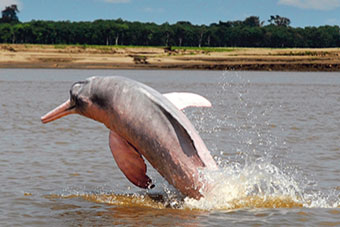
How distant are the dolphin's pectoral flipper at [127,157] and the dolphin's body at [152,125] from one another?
6cm

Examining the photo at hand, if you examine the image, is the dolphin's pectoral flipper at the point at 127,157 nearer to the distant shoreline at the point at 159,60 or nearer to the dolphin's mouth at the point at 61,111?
the dolphin's mouth at the point at 61,111

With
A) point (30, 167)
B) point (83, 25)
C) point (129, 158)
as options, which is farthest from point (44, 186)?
point (83, 25)

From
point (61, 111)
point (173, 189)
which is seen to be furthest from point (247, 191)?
point (61, 111)

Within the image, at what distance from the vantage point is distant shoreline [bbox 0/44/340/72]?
64.5m

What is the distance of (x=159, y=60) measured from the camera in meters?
69.4

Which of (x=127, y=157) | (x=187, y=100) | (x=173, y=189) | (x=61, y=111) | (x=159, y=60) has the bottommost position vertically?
(x=159, y=60)

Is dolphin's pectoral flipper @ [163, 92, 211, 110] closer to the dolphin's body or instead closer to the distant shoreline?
the dolphin's body

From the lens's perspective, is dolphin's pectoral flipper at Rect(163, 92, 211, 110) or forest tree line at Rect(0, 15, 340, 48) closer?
dolphin's pectoral flipper at Rect(163, 92, 211, 110)

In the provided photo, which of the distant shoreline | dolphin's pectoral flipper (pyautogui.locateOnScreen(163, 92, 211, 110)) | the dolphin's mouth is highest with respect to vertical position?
dolphin's pectoral flipper (pyautogui.locateOnScreen(163, 92, 211, 110))

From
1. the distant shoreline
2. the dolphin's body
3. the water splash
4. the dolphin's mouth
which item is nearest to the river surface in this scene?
the water splash

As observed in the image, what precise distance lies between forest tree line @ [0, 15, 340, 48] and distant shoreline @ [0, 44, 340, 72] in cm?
3636

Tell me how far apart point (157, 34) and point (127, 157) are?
372 feet

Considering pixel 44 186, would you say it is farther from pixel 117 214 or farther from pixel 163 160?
pixel 163 160

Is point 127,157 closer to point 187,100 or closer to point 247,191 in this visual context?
point 187,100
